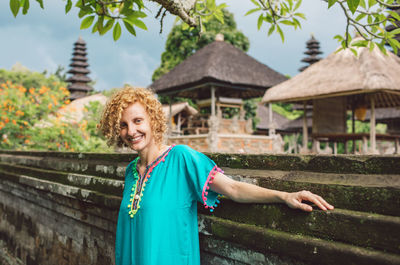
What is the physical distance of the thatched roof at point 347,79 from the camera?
8992 millimetres

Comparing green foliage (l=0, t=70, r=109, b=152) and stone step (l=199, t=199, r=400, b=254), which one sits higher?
green foliage (l=0, t=70, r=109, b=152)

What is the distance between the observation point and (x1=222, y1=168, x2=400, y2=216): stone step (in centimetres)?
130

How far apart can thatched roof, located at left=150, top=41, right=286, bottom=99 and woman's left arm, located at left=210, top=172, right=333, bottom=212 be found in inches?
473

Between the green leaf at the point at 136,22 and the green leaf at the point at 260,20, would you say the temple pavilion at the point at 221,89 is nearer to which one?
the green leaf at the point at 260,20

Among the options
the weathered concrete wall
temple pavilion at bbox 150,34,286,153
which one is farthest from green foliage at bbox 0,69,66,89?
the weathered concrete wall

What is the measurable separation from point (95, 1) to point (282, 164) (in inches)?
65.3

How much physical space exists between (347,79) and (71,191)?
895 centimetres

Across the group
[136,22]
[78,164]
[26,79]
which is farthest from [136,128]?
[26,79]

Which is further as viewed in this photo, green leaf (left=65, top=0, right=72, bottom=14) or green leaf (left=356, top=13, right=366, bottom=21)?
green leaf (left=356, top=13, right=366, bottom=21)

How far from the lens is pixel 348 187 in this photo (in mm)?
1404

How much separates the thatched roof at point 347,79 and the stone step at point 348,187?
791 centimetres

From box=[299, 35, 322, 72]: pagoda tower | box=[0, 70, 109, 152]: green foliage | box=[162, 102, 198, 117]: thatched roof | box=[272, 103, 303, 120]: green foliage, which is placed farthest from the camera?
box=[272, 103, 303, 120]: green foliage

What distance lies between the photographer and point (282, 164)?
1.74 metres

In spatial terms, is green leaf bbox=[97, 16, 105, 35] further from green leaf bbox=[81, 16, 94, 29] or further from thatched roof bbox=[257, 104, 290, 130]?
thatched roof bbox=[257, 104, 290, 130]
